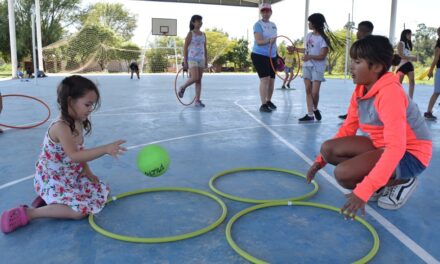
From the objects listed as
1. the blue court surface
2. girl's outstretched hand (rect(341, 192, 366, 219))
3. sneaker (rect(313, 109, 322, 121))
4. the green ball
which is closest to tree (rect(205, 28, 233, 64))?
sneaker (rect(313, 109, 322, 121))

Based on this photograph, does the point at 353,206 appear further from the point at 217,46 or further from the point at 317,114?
the point at 217,46

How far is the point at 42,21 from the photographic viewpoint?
36.2 meters

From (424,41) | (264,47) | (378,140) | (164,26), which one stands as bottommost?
(378,140)

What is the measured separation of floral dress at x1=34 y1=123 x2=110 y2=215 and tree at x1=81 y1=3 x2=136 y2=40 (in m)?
40.0

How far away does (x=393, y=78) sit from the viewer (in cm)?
244

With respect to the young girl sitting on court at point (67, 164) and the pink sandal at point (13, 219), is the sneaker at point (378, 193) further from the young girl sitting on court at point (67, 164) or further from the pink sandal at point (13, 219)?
the pink sandal at point (13, 219)

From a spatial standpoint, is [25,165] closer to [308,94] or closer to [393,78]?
[393,78]

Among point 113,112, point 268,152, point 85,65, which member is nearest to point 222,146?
point 268,152

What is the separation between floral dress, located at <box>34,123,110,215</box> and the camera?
2.65 m

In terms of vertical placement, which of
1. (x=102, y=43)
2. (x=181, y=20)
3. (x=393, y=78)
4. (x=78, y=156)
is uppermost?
(x=181, y=20)

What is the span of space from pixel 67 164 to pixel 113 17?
43912mm

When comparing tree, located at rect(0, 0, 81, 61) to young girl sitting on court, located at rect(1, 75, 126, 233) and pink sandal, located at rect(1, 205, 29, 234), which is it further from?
pink sandal, located at rect(1, 205, 29, 234)

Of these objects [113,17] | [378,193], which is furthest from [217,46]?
[378,193]

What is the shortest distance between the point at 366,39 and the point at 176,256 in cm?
176
